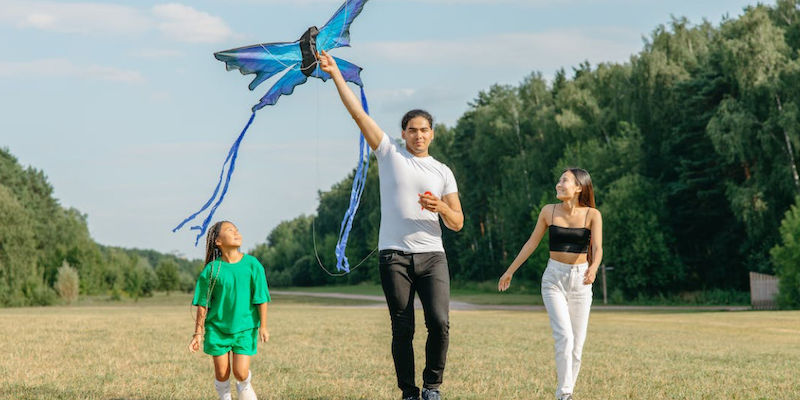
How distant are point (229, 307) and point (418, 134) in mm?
1983

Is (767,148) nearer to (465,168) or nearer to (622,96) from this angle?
(622,96)

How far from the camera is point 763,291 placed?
4269cm

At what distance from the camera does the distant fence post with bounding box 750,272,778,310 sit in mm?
42225

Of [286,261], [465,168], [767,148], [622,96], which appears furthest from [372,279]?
[767,148]

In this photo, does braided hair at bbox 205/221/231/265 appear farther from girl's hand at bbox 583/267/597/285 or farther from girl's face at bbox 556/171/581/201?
girl's hand at bbox 583/267/597/285

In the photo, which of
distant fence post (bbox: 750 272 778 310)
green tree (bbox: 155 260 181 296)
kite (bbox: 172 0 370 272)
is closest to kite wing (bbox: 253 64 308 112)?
kite (bbox: 172 0 370 272)

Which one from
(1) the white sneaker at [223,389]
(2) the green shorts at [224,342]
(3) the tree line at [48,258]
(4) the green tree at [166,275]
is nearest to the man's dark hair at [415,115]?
(2) the green shorts at [224,342]

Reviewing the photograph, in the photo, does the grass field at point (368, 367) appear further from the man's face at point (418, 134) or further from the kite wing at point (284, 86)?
the kite wing at point (284, 86)

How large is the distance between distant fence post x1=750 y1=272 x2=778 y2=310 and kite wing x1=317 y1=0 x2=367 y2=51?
40.1 meters

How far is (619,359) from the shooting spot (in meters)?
12.7

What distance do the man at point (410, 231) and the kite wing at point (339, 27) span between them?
0.83 ft

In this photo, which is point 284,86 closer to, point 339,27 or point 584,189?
point 339,27

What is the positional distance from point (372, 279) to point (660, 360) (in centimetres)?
9230

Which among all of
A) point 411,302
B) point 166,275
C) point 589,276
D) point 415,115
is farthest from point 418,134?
point 166,275
